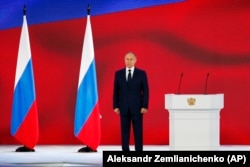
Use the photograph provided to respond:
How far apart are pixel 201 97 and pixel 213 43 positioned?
2.01 metres

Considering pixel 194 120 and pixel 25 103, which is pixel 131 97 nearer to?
pixel 194 120

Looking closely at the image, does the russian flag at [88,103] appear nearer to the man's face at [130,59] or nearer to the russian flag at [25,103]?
the russian flag at [25,103]

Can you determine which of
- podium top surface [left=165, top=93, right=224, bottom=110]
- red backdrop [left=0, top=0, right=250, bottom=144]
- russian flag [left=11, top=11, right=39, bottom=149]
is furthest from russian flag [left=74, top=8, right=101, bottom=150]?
podium top surface [left=165, top=93, right=224, bottom=110]

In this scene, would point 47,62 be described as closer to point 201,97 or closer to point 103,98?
point 103,98

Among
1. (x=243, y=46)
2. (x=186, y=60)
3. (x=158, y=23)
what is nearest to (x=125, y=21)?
(x=158, y=23)

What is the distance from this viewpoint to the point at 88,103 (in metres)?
8.23

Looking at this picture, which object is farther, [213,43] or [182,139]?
[213,43]

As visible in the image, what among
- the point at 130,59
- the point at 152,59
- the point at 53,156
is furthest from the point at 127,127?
the point at 152,59

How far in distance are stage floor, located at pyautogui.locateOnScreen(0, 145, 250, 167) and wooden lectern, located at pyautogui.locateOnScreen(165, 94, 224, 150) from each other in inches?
42.6

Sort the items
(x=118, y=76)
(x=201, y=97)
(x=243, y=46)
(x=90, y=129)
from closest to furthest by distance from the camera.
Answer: (x=118, y=76)
(x=201, y=97)
(x=90, y=129)
(x=243, y=46)

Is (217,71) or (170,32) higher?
(170,32)

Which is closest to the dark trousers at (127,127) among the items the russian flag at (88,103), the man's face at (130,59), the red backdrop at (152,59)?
the man's face at (130,59)

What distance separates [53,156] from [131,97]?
5.20 ft

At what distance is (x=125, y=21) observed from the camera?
9.23 metres
